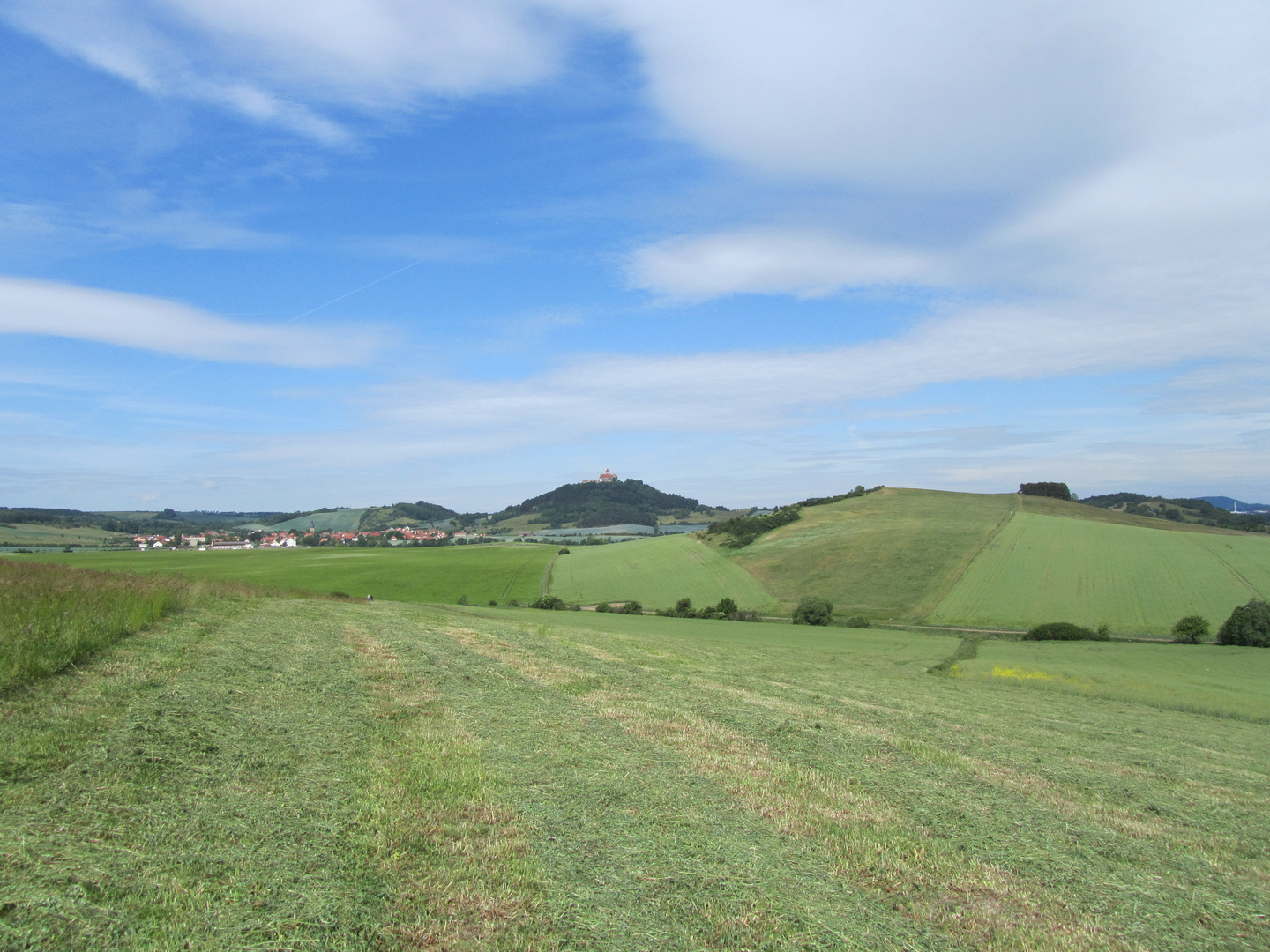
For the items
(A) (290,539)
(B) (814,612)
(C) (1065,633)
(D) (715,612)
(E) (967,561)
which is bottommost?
(D) (715,612)

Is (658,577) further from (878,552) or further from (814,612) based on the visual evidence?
(878,552)

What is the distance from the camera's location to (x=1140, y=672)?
34.1m

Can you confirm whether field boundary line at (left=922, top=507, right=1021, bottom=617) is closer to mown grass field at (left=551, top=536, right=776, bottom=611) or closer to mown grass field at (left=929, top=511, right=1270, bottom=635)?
mown grass field at (left=929, top=511, right=1270, bottom=635)

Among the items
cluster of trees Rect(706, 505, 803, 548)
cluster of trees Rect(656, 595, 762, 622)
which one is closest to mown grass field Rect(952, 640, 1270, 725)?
cluster of trees Rect(656, 595, 762, 622)

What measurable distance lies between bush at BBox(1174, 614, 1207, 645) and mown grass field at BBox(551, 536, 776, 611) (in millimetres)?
29582

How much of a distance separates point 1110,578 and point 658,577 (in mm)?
41950

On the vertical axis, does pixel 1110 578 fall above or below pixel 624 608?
above

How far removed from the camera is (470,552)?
9956 cm

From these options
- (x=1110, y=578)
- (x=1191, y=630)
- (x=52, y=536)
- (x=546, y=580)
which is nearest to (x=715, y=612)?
(x=546, y=580)

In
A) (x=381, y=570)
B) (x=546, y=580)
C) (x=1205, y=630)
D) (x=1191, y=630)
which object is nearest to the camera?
(x=1205, y=630)

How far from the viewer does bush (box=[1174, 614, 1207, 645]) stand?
48.4 metres

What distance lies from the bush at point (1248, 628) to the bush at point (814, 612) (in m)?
26.3

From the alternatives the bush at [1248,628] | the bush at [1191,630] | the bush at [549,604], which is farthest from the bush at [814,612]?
the bush at [1248,628]

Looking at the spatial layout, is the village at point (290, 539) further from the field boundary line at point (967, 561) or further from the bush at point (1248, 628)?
the bush at point (1248, 628)
